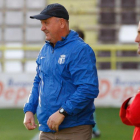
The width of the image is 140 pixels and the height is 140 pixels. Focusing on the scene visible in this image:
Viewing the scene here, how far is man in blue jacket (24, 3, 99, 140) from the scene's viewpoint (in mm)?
4723

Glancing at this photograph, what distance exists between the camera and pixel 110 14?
67.5 feet

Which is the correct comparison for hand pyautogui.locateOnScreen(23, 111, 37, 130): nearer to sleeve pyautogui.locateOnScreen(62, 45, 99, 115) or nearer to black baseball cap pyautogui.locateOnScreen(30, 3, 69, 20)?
sleeve pyautogui.locateOnScreen(62, 45, 99, 115)

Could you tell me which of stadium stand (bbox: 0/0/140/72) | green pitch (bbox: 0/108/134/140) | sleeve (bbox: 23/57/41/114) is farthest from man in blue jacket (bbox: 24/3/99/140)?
stadium stand (bbox: 0/0/140/72)

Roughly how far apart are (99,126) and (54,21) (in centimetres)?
697

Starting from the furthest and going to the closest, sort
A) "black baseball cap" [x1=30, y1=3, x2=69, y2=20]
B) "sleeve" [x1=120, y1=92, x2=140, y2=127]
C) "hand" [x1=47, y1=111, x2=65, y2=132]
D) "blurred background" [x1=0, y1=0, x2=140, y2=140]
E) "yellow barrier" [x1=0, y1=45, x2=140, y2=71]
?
1. "yellow barrier" [x1=0, y1=45, x2=140, y2=71]
2. "blurred background" [x1=0, y1=0, x2=140, y2=140]
3. "black baseball cap" [x1=30, y1=3, x2=69, y2=20]
4. "hand" [x1=47, y1=111, x2=65, y2=132]
5. "sleeve" [x1=120, y1=92, x2=140, y2=127]

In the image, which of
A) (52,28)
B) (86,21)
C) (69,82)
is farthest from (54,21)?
(86,21)

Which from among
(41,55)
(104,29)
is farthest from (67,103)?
(104,29)

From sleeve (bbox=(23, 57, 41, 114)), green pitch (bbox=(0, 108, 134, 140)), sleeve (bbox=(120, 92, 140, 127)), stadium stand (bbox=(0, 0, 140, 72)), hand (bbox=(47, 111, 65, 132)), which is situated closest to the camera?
sleeve (bbox=(120, 92, 140, 127))

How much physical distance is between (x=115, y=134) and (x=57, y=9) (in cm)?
584

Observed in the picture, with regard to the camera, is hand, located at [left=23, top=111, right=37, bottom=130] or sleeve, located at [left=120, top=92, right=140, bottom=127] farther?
hand, located at [left=23, top=111, right=37, bottom=130]

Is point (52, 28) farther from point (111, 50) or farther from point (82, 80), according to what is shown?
point (111, 50)

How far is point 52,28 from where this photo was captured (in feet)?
16.1

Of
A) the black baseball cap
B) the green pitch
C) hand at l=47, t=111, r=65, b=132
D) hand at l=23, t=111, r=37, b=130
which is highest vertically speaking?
the black baseball cap

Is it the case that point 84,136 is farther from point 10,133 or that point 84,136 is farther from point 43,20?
point 10,133
